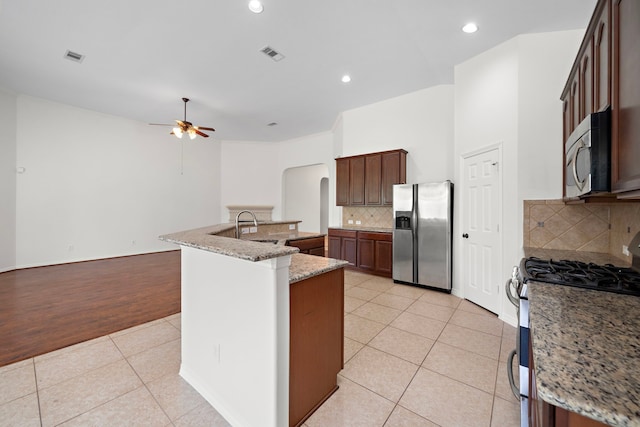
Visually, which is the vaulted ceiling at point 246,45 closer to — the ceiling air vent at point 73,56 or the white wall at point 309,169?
the ceiling air vent at point 73,56

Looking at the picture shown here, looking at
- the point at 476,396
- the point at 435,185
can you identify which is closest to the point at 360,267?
the point at 435,185

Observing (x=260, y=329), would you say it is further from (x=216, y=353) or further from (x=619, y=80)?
(x=619, y=80)

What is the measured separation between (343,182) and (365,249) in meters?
1.48

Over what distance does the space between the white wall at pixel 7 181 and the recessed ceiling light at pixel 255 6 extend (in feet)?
17.6

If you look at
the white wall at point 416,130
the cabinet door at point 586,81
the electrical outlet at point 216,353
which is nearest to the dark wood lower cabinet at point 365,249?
the white wall at point 416,130

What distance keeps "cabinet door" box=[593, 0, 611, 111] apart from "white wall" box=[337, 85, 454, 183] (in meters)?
2.85

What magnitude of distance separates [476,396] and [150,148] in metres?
7.94

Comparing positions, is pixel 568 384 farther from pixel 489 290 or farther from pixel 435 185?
pixel 435 185

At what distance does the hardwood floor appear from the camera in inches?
99.8

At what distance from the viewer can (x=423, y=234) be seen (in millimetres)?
4070

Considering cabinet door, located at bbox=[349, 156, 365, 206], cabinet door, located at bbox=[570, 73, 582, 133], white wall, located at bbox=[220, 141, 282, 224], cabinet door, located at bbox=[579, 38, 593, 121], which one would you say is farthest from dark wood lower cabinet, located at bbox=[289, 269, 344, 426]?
white wall, located at bbox=[220, 141, 282, 224]

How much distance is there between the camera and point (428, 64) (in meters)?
3.77

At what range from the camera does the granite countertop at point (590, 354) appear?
52cm

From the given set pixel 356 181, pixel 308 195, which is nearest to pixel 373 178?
pixel 356 181
